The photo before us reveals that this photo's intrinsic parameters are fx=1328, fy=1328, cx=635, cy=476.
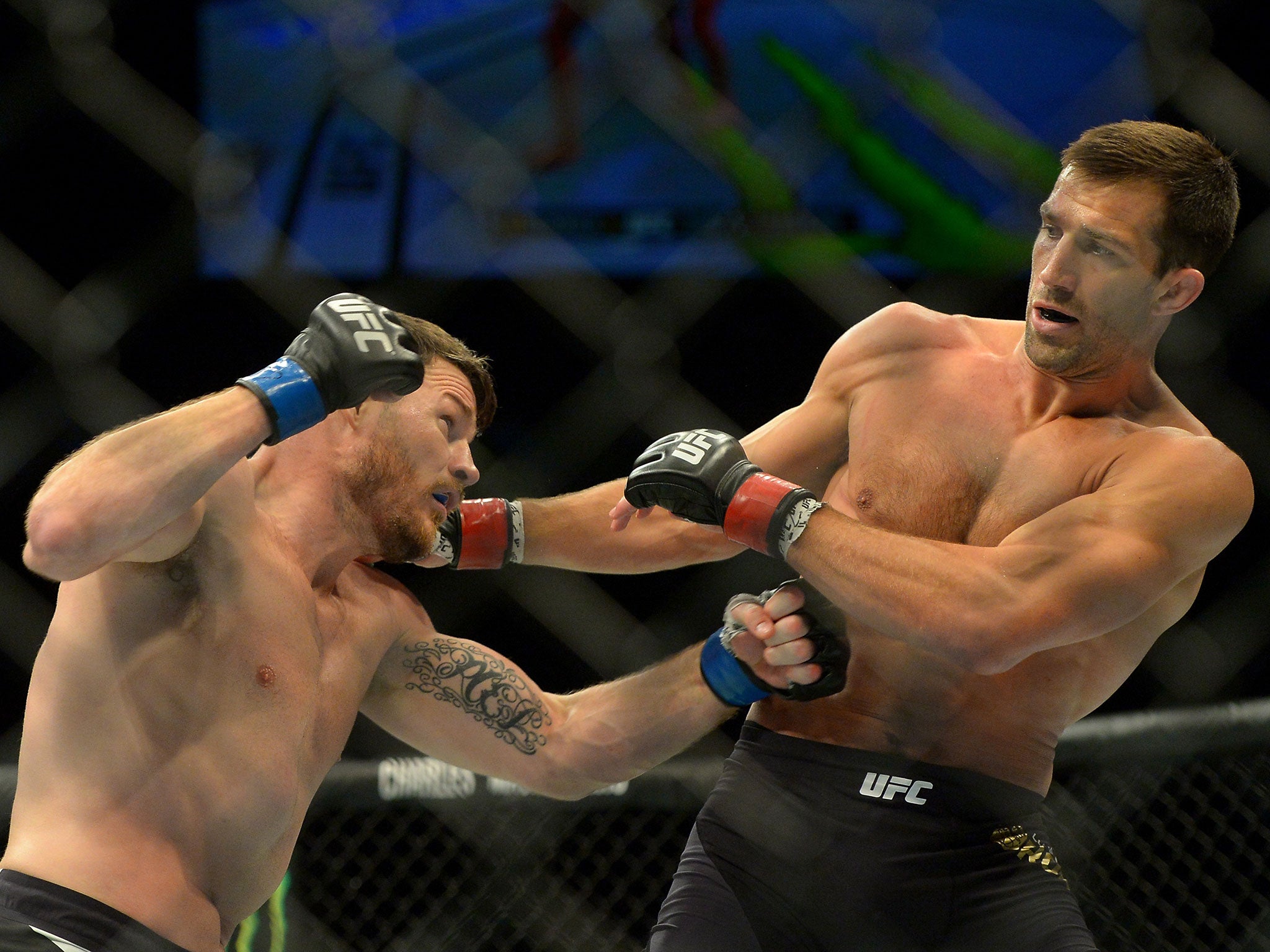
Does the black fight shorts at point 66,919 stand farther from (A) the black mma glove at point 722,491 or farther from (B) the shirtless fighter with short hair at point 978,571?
(A) the black mma glove at point 722,491

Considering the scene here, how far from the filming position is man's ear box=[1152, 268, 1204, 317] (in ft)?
5.44

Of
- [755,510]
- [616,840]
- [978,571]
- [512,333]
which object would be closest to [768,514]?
[755,510]

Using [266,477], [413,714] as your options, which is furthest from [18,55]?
[413,714]

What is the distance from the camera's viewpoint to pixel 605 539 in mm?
1976

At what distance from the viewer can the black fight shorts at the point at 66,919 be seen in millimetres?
1427

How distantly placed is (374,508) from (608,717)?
45 centimetres

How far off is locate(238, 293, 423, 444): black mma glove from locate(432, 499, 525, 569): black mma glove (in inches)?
17.3

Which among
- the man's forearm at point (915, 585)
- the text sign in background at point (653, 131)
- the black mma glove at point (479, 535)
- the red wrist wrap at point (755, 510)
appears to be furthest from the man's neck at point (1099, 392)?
the text sign in background at point (653, 131)

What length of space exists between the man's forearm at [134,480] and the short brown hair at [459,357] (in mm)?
510

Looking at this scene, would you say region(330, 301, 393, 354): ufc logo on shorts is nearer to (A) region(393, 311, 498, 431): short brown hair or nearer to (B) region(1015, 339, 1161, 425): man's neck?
(A) region(393, 311, 498, 431): short brown hair

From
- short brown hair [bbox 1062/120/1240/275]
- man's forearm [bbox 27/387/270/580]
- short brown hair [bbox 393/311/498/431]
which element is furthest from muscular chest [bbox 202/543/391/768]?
short brown hair [bbox 1062/120/1240/275]

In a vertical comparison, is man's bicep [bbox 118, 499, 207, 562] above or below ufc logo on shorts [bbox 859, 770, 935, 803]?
above

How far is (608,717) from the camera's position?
1.92 meters

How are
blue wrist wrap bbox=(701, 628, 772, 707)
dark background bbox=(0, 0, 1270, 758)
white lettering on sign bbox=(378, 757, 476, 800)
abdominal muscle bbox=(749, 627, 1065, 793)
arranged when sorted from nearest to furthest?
abdominal muscle bbox=(749, 627, 1065, 793) < blue wrist wrap bbox=(701, 628, 772, 707) < white lettering on sign bbox=(378, 757, 476, 800) < dark background bbox=(0, 0, 1270, 758)
